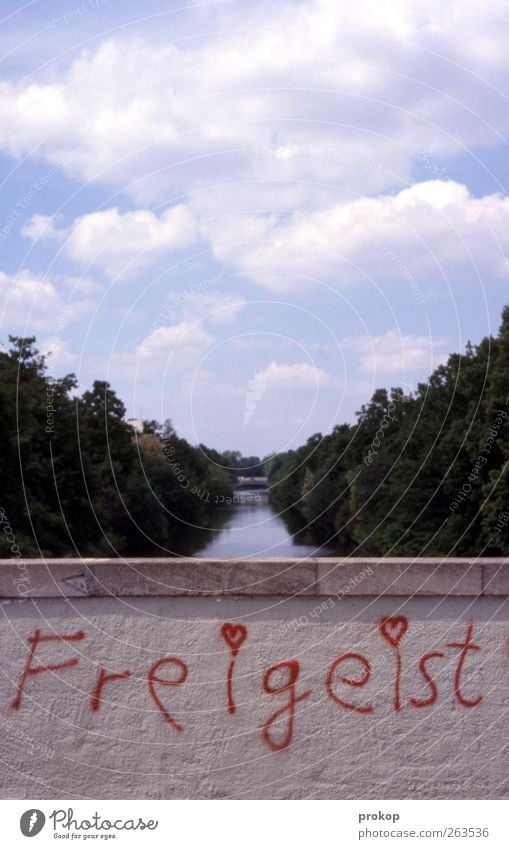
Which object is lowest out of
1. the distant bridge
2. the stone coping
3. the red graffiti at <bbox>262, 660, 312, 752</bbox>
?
the red graffiti at <bbox>262, 660, 312, 752</bbox>

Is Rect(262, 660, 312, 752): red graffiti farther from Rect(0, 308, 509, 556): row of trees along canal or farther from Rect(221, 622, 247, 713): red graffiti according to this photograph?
Rect(0, 308, 509, 556): row of trees along canal

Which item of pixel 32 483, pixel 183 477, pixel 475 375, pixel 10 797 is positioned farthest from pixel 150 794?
pixel 475 375

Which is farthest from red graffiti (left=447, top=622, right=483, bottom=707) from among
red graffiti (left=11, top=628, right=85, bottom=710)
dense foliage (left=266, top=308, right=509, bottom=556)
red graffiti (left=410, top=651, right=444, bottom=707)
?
dense foliage (left=266, top=308, right=509, bottom=556)

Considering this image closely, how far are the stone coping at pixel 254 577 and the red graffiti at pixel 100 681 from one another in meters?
0.52

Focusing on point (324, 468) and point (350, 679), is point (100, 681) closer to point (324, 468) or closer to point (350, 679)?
point (350, 679)

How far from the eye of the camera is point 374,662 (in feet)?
21.2

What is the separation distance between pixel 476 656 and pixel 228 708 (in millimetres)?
1651

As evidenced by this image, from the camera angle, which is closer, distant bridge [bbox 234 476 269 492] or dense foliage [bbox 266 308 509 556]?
distant bridge [bbox 234 476 269 492]

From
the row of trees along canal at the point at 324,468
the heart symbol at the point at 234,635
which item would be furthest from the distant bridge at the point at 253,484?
the row of trees along canal at the point at 324,468

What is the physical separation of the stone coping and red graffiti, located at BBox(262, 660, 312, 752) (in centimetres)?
49

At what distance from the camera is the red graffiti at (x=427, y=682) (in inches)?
253

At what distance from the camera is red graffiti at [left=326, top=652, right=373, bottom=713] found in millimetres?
6422

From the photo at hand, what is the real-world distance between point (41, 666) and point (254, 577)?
1519mm
